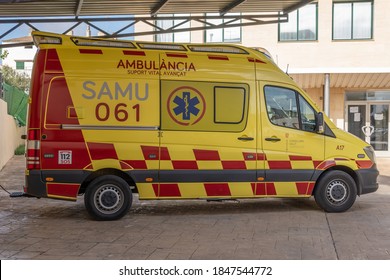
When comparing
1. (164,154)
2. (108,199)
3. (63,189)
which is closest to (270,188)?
(164,154)

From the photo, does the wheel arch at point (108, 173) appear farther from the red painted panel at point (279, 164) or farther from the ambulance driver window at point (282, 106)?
the ambulance driver window at point (282, 106)

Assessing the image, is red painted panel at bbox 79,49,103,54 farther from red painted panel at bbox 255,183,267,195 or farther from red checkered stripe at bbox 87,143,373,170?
red painted panel at bbox 255,183,267,195

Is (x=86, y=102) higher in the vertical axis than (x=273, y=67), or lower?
lower

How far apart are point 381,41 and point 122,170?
15263 mm

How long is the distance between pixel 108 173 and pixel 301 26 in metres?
14.5

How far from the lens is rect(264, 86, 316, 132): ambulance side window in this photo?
8.42 metres

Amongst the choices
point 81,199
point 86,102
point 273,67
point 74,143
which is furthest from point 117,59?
point 81,199

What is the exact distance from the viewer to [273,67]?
8.53 m

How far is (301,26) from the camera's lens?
20.5 m

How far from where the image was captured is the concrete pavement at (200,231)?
6188mm

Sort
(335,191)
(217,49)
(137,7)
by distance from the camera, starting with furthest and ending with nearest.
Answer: (137,7), (335,191), (217,49)

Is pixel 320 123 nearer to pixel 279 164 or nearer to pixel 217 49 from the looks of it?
pixel 279 164
